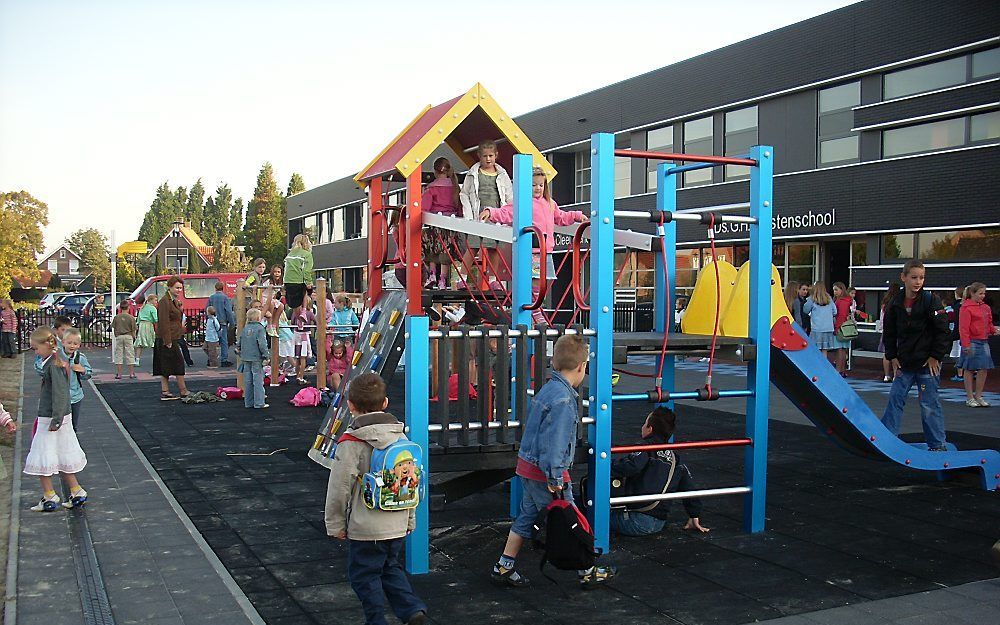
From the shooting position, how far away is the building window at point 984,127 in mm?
19875

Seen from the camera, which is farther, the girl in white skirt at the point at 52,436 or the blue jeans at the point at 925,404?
the blue jeans at the point at 925,404

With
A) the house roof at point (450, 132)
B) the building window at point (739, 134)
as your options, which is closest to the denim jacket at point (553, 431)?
the house roof at point (450, 132)

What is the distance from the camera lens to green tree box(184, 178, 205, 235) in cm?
12050

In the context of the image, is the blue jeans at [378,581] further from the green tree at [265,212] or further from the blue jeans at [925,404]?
the green tree at [265,212]

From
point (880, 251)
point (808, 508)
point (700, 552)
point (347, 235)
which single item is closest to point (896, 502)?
point (808, 508)

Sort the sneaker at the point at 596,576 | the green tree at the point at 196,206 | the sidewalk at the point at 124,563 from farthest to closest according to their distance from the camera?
the green tree at the point at 196,206
the sneaker at the point at 596,576
the sidewalk at the point at 124,563

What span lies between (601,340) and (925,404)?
4.19 m

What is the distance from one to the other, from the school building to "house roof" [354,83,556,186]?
36.0ft

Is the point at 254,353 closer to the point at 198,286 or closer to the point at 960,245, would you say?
the point at 960,245

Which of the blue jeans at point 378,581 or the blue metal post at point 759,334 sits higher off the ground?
the blue metal post at point 759,334

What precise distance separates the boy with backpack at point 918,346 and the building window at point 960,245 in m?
12.8

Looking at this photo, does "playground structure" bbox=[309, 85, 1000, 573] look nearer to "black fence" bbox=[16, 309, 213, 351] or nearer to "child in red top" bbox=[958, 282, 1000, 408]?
"child in red top" bbox=[958, 282, 1000, 408]

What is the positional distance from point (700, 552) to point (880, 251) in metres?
18.7

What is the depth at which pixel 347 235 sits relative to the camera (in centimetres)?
5347
